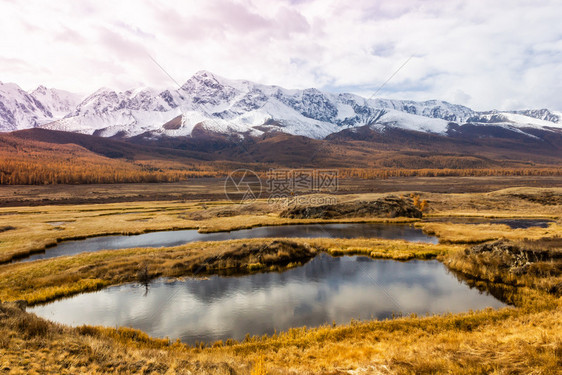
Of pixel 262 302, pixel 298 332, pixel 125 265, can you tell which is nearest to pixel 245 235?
pixel 125 265

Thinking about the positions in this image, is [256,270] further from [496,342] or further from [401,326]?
[496,342]

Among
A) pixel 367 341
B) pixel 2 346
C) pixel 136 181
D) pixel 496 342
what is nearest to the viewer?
pixel 2 346

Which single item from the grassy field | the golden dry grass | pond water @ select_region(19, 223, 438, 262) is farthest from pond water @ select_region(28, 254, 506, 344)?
pond water @ select_region(19, 223, 438, 262)

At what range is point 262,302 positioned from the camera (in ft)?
73.0

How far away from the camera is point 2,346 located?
11.4m

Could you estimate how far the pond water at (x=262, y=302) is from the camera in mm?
19172

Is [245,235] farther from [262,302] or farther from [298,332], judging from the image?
[298,332]

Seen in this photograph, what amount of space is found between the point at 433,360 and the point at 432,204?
74.4m

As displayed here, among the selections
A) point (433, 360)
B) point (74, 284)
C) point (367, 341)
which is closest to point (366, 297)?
point (367, 341)

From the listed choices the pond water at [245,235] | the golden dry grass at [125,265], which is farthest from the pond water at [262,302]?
the pond water at [245,235]

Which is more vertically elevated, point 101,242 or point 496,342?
point 496,342

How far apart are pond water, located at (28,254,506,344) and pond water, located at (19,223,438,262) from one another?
1808 centimetres

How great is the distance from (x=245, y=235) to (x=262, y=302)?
2728cm

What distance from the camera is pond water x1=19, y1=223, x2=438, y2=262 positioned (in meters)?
41.6
